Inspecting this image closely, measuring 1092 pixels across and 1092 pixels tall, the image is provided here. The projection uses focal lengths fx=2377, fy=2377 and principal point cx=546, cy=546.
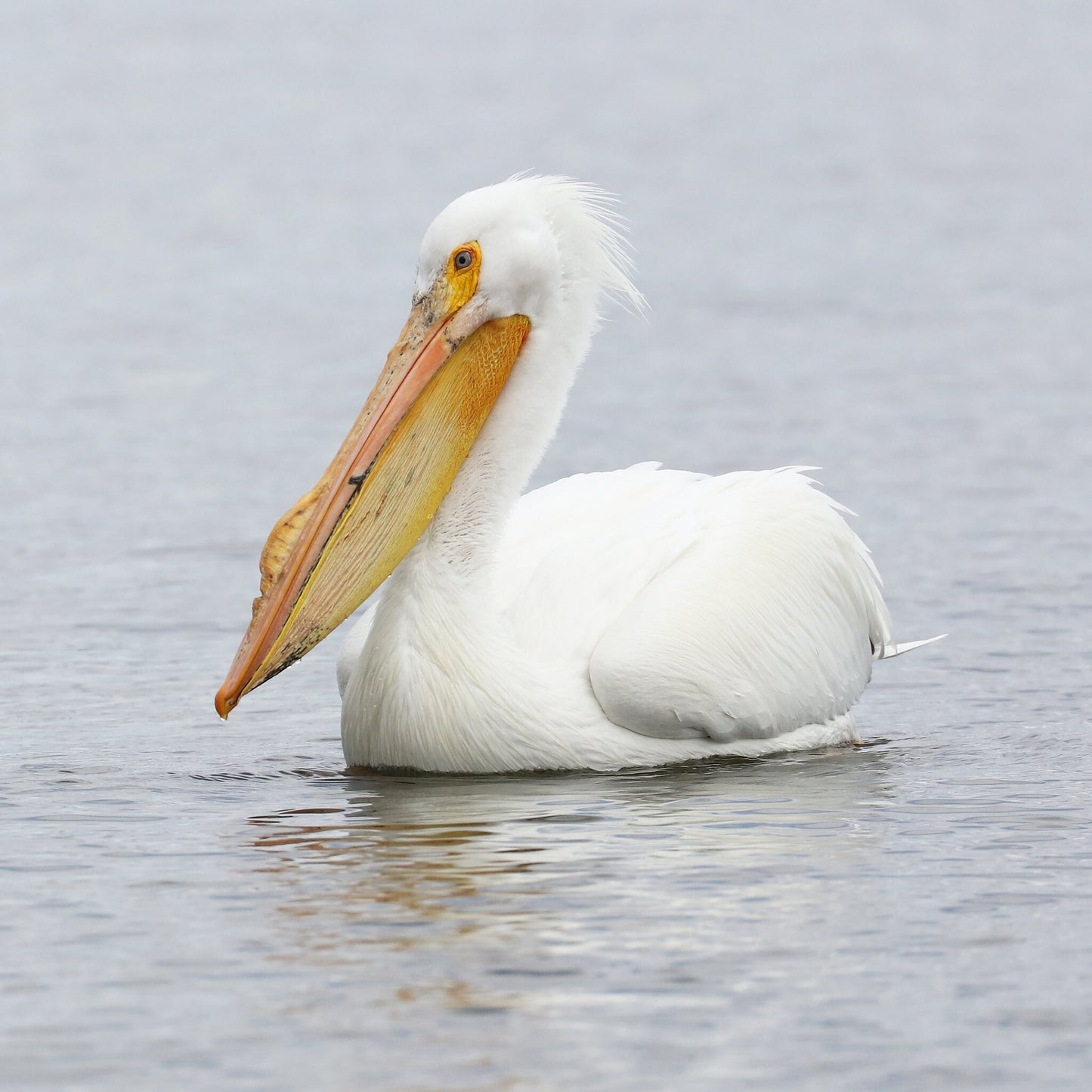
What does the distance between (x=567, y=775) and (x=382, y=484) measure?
0.86m

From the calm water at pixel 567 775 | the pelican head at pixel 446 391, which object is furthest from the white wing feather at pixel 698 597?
the pelican head at pixel 446 391

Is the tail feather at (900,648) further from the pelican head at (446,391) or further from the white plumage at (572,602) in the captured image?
the pelican head at (446,391)

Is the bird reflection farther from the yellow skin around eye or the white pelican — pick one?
the yellow skin around eye

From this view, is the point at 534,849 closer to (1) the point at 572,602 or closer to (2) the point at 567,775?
(2) the point at 567,775

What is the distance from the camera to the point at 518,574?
6.19m

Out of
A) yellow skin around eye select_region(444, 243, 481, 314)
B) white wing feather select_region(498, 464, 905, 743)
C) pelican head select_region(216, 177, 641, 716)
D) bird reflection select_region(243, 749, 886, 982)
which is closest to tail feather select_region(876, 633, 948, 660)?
white wing feather select_region(498, 464, 905, 743)

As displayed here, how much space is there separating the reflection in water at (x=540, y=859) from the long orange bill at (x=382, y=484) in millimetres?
435

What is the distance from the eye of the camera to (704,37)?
3384 centimetres

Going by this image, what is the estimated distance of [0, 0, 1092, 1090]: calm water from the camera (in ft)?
13.4

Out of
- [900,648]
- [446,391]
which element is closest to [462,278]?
[446,391]

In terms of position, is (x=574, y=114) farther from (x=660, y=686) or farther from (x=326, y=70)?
(x=660, y=686)

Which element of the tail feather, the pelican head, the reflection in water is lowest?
the reflection in water

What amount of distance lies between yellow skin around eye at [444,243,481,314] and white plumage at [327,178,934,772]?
0.02 meters

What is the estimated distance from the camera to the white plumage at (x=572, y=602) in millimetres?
5770
